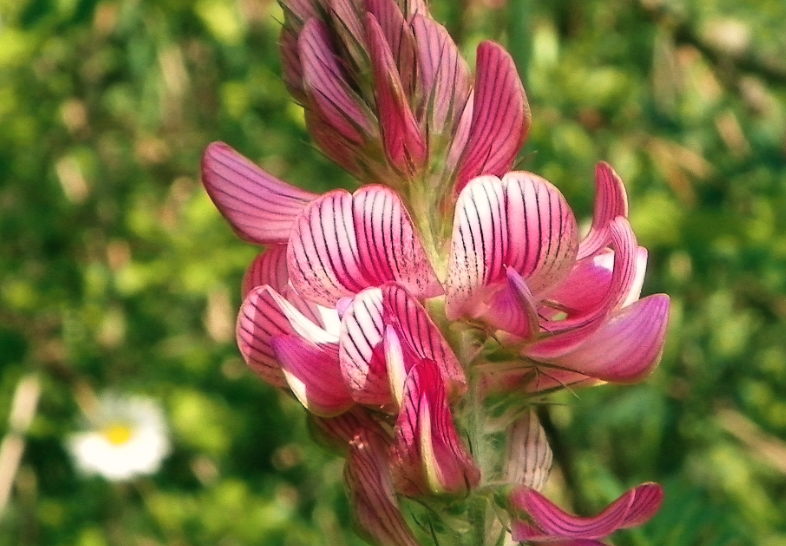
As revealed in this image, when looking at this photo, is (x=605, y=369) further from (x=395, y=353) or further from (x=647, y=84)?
(x=647, y=84)

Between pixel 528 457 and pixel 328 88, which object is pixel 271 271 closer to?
pixel 328 88

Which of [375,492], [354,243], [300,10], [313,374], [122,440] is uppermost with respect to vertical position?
[300,10]

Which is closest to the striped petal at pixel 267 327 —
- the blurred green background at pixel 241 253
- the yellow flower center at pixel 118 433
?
the blurred green background at pixel 241 253

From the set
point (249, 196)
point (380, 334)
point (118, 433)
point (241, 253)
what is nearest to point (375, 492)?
point (380, 334)

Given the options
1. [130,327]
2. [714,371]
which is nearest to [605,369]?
[714,371]

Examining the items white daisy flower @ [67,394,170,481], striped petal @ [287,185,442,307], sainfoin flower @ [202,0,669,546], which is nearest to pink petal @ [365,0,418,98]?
sainfoin flower @ [202,0,669,546]

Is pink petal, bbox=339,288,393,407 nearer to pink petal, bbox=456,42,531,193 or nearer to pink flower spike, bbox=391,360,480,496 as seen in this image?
pink flower spike, bbox=391,360,480,496
